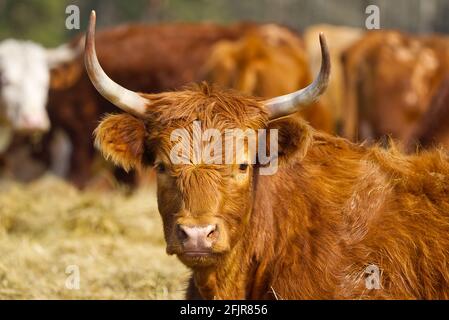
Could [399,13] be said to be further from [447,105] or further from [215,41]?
[447,105]

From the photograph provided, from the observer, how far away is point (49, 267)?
7195mm

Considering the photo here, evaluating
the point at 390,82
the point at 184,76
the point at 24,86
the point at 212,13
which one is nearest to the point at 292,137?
the point at 24,86

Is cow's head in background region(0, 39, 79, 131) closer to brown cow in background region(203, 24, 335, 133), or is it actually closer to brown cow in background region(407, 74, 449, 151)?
brown cow in background region(203, 24, 335, 133)

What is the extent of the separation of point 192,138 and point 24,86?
307 inches

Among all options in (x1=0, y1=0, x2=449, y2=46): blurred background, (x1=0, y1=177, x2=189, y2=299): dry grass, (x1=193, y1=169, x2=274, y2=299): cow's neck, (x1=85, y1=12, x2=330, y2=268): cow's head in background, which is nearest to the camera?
(x1=85, y1=12, x2=330, y2=268): cow's head in background

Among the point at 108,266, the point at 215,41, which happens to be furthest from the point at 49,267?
the point at 215,41

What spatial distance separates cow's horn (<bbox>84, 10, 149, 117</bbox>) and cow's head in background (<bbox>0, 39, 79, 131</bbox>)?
266 inches

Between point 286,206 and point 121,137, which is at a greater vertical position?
point 121,137

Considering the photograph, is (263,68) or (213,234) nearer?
(213,234)

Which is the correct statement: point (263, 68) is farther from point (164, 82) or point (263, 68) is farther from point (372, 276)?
point (372, 276)

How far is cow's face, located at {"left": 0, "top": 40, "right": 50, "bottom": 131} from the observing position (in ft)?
38.8

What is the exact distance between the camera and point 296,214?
16.8 feet

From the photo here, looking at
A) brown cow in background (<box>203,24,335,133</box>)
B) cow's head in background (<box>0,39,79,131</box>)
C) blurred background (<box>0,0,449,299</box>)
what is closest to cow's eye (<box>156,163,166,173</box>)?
blurred background (<box>0,0,449,299</box>)

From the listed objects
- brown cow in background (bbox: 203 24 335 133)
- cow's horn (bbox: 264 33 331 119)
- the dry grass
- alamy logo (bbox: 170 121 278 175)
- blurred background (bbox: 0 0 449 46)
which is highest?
blurred background (bbox: 0 0 449 46)
